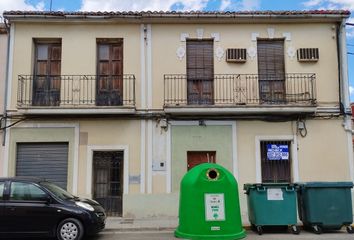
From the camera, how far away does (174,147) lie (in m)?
13.6

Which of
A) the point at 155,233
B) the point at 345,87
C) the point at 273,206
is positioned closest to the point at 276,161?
the point at 345,87

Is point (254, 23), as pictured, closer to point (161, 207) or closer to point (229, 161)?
point (229, 161)

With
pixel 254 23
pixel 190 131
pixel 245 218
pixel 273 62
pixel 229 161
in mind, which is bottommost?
pixel 245 218

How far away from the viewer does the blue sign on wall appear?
1371 cm

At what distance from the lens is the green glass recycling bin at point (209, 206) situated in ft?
29.5

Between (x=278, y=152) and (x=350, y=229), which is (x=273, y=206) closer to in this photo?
(x=350, y=229)

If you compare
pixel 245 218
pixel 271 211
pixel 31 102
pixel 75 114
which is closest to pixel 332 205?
pixel 271 211

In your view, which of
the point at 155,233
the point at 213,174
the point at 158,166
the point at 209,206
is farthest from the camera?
the point at 158,166

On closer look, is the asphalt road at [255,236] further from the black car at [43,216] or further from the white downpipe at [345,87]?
the white downpipe at [345,87]

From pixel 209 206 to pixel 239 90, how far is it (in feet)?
18.9

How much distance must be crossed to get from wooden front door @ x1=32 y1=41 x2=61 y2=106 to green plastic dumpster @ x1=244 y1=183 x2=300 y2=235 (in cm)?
724

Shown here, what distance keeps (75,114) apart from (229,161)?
5166 mm

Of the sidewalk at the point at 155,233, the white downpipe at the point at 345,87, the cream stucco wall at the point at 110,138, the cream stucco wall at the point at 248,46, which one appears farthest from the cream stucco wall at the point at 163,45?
the sidewalk at the point at 155,233

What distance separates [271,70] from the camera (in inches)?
563
